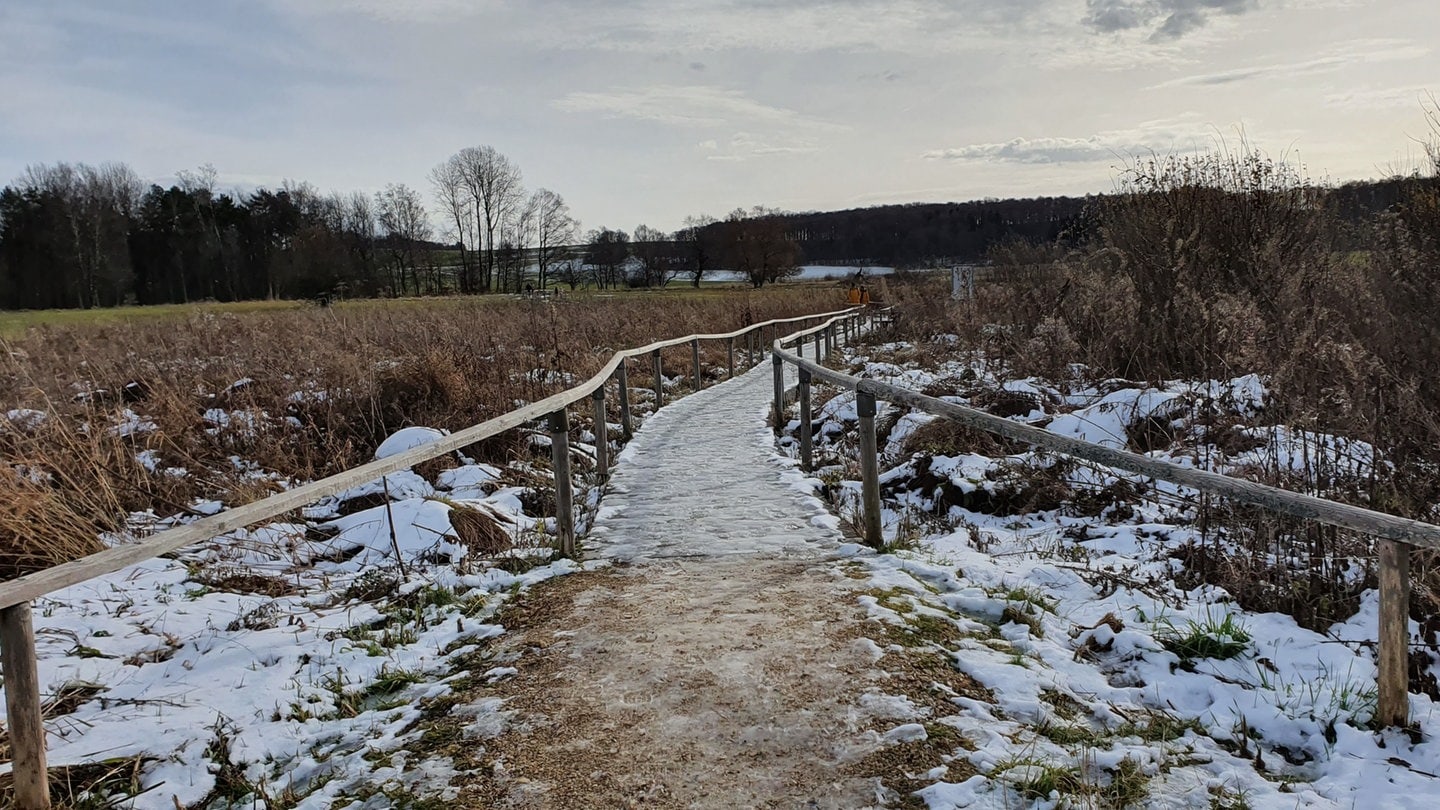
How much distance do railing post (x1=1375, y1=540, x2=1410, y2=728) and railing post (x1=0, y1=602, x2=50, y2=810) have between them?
14.8ft

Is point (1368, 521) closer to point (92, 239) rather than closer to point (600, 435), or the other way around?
point (600, 435)

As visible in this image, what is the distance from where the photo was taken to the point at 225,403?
33.0ft

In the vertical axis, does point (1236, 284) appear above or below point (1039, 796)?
above

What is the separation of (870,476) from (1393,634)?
10.0 ft

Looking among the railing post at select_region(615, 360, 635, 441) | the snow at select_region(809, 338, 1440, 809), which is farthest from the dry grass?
the snow at select_region(809, 338, 1440, 809)

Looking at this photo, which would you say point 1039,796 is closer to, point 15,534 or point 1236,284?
point 15,534

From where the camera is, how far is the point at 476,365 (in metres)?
10.6

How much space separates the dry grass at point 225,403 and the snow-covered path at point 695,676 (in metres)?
→ 3.40

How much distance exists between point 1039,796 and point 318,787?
8.36 ft

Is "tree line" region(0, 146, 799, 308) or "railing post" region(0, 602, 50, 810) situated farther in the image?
"tree line" region(0, 146, 799, 308)

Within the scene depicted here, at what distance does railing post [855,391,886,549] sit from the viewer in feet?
18.6

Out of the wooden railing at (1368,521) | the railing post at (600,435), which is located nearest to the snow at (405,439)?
the railing post at (600,435)

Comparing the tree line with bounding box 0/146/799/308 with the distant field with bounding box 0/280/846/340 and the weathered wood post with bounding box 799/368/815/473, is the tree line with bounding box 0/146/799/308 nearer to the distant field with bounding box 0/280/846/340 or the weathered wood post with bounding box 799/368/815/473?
the distant field with bounding box 0/280/846/340

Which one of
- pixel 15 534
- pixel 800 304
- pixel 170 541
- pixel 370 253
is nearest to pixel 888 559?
pixel 170 541
